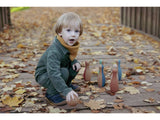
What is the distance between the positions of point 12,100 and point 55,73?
2.33ft

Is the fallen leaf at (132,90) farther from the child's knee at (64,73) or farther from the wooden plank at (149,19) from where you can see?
the wooden plank at (149,19)

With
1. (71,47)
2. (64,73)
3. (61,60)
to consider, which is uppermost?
(71,47)

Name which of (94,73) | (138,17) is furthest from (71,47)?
(138,17)

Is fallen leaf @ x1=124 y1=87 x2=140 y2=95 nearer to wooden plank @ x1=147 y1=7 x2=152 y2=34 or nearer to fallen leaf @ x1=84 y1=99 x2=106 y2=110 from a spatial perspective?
fallen leaf @ x1=84 y1=99 x2=106 y2=110

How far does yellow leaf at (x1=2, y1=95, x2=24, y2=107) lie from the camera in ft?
8.96

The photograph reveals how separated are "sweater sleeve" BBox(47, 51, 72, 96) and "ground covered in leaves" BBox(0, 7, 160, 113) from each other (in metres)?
0.27

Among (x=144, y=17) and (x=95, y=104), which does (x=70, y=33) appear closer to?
(x=95, y=104)

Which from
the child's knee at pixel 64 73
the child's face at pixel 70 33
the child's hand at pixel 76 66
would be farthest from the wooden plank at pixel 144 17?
the child's knee at pixel 64 73

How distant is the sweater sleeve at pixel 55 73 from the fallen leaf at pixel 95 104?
1.18ft

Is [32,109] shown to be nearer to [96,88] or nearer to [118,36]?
[96,88]

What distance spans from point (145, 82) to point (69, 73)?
47.7 inches

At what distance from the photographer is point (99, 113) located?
8.23 ft

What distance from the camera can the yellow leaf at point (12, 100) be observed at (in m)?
2.73

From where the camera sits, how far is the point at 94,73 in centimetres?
384
